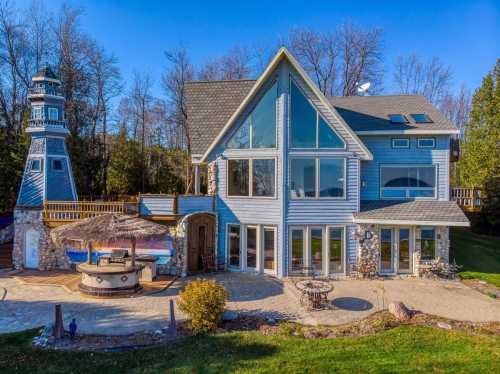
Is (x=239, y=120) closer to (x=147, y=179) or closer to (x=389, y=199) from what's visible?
(x=389, y=199)

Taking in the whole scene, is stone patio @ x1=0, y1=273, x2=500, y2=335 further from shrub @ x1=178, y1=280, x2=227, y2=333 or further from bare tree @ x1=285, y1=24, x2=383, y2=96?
bare tree @ x1=285, y1=24, x2=383, y2=96

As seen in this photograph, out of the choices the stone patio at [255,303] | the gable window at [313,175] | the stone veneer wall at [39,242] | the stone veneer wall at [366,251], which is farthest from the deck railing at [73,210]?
the stone veneer wall at [366,251]

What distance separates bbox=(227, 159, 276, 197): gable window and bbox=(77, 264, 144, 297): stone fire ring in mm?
5710

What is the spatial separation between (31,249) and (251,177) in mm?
11055

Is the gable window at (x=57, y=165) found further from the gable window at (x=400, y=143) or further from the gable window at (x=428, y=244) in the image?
the gable window at (x=428, y=244)

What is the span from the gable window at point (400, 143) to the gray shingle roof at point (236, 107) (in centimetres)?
57

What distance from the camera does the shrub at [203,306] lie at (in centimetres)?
859

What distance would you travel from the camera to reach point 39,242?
1548 centimetres

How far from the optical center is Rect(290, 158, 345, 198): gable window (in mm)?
14508

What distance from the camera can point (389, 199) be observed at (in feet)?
51.9

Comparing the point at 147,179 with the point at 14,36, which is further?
the point at 147,179

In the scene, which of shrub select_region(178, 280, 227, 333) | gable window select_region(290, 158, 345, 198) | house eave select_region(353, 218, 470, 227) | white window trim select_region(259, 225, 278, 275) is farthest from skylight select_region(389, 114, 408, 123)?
shrub select_region(178, 280, 227, 333)

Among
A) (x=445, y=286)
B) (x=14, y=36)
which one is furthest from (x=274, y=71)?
(x=14, y=36)

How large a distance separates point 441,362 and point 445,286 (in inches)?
289
